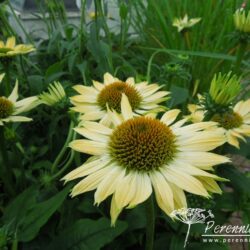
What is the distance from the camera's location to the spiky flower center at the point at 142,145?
1.69ft

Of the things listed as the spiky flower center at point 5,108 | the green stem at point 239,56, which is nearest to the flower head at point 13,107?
the spiky flower center at point 5,108

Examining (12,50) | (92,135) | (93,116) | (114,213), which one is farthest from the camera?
(12,50)

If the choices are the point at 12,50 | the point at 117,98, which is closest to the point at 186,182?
the point at 117,98

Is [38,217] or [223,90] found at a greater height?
[223,90]

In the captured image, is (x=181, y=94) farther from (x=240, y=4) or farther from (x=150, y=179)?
(x=240, y=4)

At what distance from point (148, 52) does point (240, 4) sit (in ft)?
1.55

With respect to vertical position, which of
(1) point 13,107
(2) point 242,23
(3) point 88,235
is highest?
(2) point 242,23

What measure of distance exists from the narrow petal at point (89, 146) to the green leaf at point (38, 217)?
0.32 ft

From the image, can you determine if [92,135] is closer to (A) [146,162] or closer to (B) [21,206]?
(A) [146,162]

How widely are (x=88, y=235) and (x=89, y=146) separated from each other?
0.16m

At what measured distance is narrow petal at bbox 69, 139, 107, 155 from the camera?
0.52 m

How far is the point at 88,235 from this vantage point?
596 mm

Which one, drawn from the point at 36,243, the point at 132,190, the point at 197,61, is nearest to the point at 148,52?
the point at 197,61

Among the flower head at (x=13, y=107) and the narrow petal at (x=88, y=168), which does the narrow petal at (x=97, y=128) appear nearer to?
the narrow petal at (x=88, y=168)
